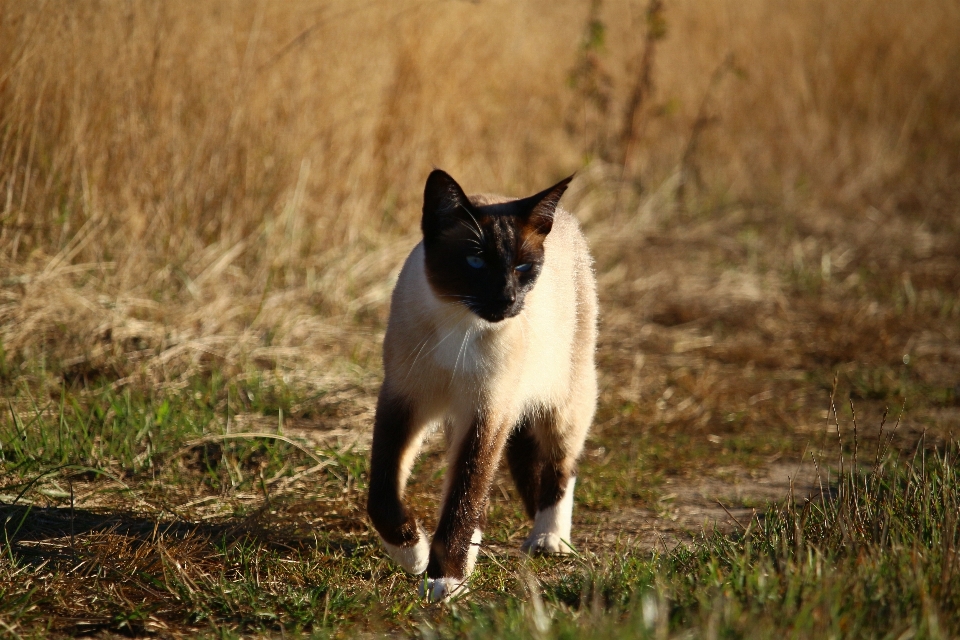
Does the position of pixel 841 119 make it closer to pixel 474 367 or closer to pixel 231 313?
pixel 231 313

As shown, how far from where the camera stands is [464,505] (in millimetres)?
2889

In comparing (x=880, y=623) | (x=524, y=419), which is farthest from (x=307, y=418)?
(x=880, y=623)

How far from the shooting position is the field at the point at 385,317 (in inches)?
104

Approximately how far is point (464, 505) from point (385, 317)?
2.85 meters

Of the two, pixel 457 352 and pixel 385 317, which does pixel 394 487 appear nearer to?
pixel 457 352

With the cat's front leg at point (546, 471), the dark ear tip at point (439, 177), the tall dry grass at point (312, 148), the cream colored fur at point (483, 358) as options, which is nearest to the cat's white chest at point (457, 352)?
the cream colored fur at point (483, 358)

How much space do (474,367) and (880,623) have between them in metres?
1.33

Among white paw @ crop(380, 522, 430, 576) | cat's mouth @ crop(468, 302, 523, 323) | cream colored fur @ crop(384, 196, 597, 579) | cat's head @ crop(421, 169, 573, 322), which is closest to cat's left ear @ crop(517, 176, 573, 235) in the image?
cat's head @ crop(421, 169, 573, 322)

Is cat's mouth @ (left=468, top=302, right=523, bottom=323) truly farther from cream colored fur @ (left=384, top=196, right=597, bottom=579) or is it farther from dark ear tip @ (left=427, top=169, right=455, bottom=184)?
dark ear tip @ (left=427, top=169, right=455, bottom=184)

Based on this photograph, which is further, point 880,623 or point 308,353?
point 308,353

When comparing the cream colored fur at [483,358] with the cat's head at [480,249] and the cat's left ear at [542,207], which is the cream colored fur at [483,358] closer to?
the cat's head at [480,249]

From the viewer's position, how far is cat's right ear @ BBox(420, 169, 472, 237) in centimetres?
289

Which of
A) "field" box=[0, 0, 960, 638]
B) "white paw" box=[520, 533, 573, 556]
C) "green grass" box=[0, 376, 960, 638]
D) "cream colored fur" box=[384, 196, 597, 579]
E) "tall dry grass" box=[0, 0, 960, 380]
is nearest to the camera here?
"green grass" box=[0, 376, 960, 638]

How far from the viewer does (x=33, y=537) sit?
9.99ft
